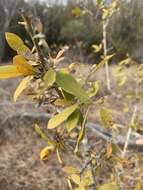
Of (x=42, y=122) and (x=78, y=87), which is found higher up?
(x=78, y=87)

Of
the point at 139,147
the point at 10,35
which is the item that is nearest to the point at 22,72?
the point at 10,35

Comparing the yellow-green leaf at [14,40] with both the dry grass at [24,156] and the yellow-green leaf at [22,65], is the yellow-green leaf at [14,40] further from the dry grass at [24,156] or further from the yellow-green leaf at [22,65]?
the dry grass at [24,156]

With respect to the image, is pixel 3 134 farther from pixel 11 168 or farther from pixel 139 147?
pixel 139 147

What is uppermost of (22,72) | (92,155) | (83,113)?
(22,72)

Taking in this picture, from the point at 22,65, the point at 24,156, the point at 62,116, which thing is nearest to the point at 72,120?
the point at 62,116

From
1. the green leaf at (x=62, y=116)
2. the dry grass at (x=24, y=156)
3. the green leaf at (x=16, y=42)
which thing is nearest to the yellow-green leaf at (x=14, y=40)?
the green leaf at (x=16, y=42)

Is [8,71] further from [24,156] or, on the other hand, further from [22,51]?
[24,156]
